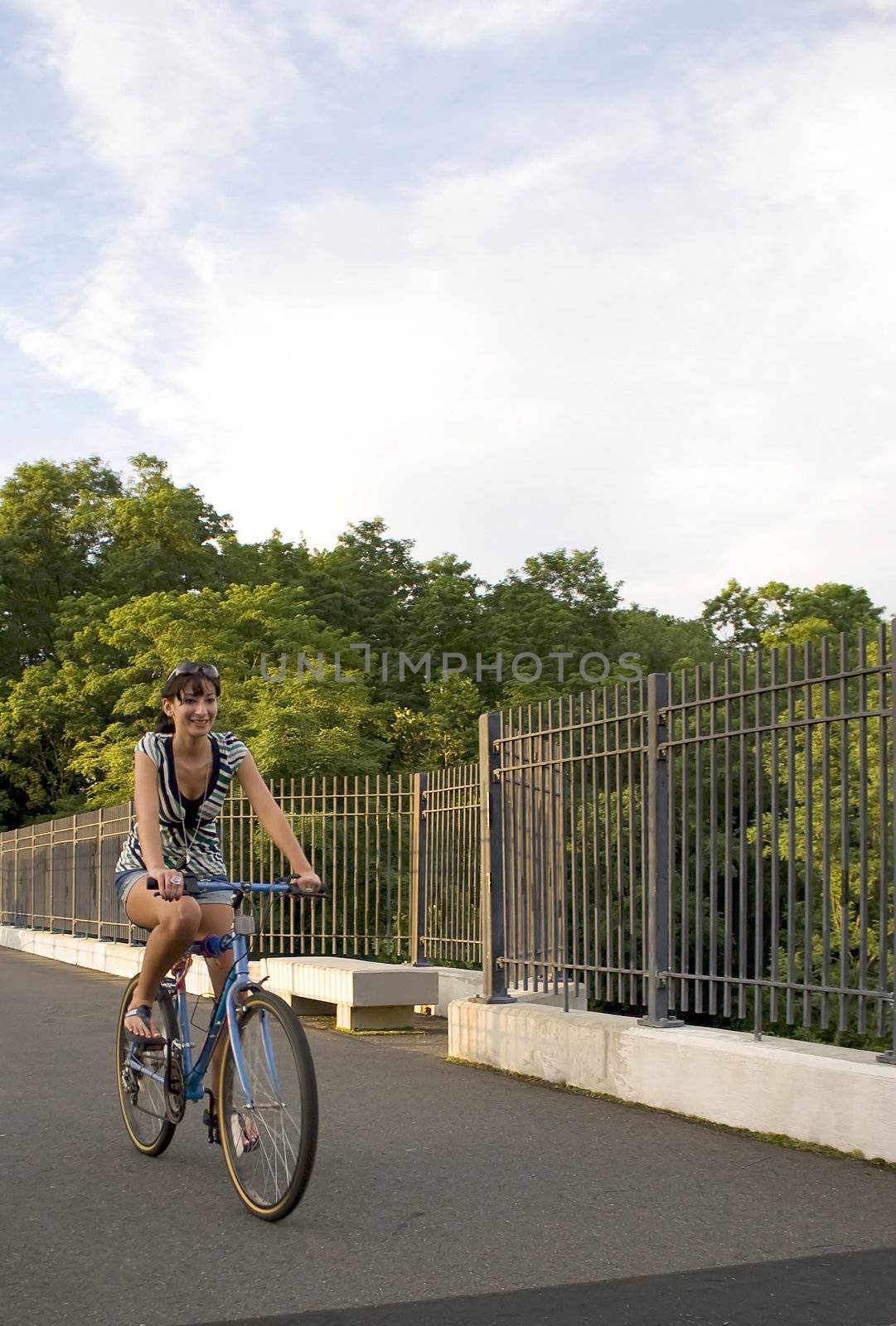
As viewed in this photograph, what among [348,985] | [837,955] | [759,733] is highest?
[759,733]

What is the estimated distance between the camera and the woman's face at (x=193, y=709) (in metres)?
5.25

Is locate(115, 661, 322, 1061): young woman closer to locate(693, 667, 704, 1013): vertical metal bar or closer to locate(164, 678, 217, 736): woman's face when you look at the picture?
locate(164, 678, 217, 736): woman's face

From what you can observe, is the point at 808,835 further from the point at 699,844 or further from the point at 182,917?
the point at 182,917

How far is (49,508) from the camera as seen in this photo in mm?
58062

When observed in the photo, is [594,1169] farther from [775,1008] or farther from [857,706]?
[857,706]

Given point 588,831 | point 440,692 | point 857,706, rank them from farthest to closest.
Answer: point 440,692 < point 588,831 < point 857,706

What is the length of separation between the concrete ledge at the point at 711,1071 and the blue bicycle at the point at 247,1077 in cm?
221

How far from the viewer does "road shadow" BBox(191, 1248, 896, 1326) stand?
385cm

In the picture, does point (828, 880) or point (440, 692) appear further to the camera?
point (440, 692)

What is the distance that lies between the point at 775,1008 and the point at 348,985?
197 inches

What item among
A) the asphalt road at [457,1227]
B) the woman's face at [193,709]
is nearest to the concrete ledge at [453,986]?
the asphalt road at [457,1227]

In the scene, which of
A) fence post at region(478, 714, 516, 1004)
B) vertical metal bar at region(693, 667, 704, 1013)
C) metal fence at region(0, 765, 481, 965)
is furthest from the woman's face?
metal fence at region(0, 765, 481, 965)

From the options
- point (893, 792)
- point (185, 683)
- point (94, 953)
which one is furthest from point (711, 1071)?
point (94, 953)

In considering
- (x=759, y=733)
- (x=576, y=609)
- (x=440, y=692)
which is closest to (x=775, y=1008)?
(x=759, y=733)
